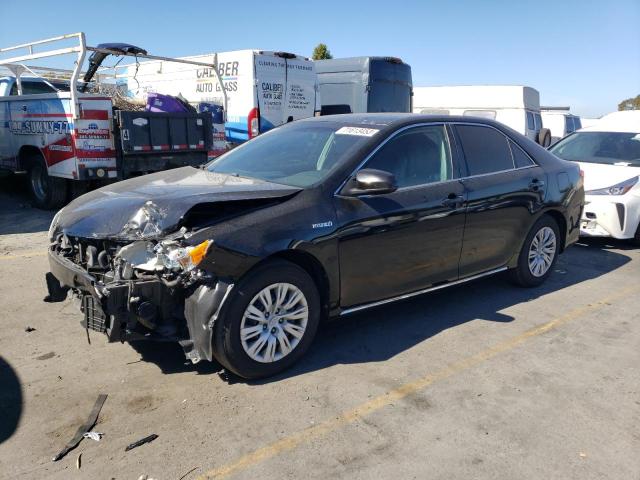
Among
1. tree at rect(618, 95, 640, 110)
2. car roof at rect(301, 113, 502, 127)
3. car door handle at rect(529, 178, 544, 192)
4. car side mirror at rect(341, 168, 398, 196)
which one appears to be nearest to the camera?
car side mirror at rect(341, 168, 398, 196)

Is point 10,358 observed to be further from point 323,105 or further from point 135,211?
point 323,105

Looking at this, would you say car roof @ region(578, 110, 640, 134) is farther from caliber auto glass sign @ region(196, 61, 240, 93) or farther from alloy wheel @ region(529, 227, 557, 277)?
caliber auto glass sign @ region(196, 61, 240, 93)

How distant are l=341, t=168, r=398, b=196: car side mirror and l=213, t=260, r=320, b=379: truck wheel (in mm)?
701

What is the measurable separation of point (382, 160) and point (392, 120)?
454mm

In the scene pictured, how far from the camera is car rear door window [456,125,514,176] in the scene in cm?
489

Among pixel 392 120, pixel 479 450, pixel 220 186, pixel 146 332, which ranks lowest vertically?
pixel 479 450

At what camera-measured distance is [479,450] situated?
2.97 metres

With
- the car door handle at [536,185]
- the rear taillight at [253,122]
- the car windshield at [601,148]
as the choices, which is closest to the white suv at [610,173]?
the car windshield at [601,148]

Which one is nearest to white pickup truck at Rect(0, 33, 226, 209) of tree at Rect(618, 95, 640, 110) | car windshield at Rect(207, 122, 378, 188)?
car windshield at Rect(207, 122, 378, 188)

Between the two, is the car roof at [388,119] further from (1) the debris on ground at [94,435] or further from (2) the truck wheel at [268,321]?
(1) the debris on ground at [94,435]

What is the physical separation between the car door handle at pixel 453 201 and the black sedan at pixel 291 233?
0.01m

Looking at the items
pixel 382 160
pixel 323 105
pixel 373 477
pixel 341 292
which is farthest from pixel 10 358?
pixel 323 105

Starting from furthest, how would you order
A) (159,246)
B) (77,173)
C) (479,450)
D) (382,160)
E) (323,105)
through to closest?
(323,105), (77,173), (382,160), (159,246), (479,450)

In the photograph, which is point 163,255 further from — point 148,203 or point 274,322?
point 274,322
